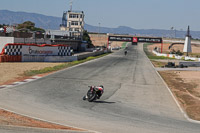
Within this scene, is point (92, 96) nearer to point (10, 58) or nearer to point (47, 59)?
point (10, 58)

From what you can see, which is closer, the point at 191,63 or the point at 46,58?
the point at 46,58

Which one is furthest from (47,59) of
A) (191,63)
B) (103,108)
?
(103,108)

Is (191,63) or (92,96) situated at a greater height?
→ (92,96)

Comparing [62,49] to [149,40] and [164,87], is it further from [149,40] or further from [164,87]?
[149,40]

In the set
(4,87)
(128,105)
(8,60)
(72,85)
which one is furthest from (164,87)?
(8,60)

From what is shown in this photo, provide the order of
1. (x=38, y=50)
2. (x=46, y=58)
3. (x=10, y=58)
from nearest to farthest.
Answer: (x=10, y=58) → (x=38, y=50) → (x=46, y=58)

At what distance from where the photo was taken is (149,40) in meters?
93.5

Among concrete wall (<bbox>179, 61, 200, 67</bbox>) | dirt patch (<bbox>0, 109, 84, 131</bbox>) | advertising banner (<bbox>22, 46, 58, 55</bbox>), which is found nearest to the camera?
dirt patch (<bbox>0, 109, 84, 131</bbox>)

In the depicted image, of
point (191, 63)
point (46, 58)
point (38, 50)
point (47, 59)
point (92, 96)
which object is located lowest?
point (191, 63)

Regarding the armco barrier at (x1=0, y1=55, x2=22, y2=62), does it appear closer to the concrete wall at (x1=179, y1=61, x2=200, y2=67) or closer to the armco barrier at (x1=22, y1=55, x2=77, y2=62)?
the armco barrier at (x1=22, y1=55, x2=77, y2=62)

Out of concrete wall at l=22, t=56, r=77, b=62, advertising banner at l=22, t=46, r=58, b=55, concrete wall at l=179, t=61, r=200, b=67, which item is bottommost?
concrete wall at l=179, t=61, r=200, b=67

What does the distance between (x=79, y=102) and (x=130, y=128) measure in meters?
5.29

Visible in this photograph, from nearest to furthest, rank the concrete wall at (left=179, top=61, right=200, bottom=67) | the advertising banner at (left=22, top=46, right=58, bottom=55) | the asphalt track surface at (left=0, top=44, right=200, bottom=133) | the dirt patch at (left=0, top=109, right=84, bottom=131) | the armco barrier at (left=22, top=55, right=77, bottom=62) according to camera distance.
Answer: the dirt patch at (left=0, top=109, right=84, bottom=131), the asphalt track surface at (left=0, top=44, right=200, bottom=133), the advertising banner at (left=22, top=46, right=58, bottom=55), the armco barrier at (left=22, top=55, right=77, bottom=62), the concrete wall at (left=179, top=61, right=200, bottom=67)

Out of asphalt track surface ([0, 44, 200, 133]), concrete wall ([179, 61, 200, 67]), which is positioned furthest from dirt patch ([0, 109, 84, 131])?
concrete wall ([179, 61, 200, 67])
